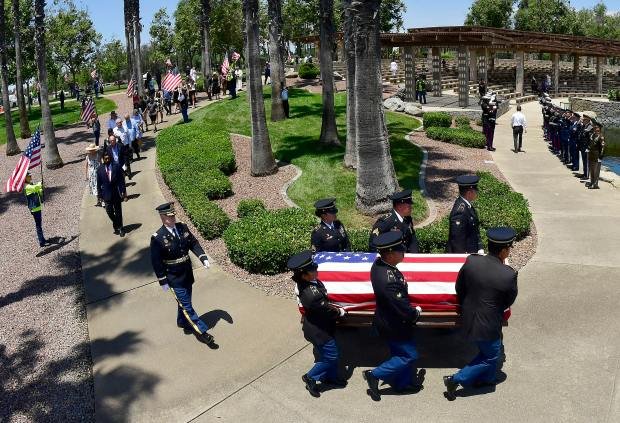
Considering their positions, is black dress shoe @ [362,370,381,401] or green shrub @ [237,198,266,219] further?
green shrub @ [237,198,266,219]

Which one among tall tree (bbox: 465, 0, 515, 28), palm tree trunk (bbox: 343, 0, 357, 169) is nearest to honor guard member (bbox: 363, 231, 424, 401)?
palm tree trunk (bbox: 343, 0, 357, 169)

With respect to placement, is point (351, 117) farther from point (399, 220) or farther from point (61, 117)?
point (61, 117)

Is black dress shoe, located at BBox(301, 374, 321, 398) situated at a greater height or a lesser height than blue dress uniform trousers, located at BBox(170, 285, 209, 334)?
lesser

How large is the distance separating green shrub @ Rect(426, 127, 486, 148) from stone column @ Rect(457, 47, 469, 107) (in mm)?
7855

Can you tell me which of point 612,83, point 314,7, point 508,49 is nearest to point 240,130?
point 508,49

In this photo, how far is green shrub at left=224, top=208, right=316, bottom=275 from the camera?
29.9 ft

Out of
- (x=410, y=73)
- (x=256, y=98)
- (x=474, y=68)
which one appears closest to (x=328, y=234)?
(x=256, y=98)

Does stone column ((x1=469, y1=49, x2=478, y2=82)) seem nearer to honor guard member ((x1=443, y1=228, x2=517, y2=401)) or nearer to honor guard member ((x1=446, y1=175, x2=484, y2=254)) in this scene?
honor guard member ((x1=446, y1=175, x2=484, y2=254))

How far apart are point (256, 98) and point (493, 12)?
177 feet

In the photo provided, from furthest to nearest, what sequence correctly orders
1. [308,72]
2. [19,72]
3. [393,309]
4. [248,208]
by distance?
[308,72] < [19,72] < [248,208] < [393,309]

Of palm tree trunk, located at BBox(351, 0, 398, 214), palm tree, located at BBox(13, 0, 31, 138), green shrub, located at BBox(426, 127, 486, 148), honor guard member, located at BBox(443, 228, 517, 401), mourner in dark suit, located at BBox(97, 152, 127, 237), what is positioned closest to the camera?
honor guard member, located at BBox(443, 228, 517, 401)

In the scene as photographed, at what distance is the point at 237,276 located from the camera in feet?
30.8

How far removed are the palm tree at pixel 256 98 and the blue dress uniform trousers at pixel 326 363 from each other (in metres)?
9.72

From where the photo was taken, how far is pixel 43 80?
17.5m
